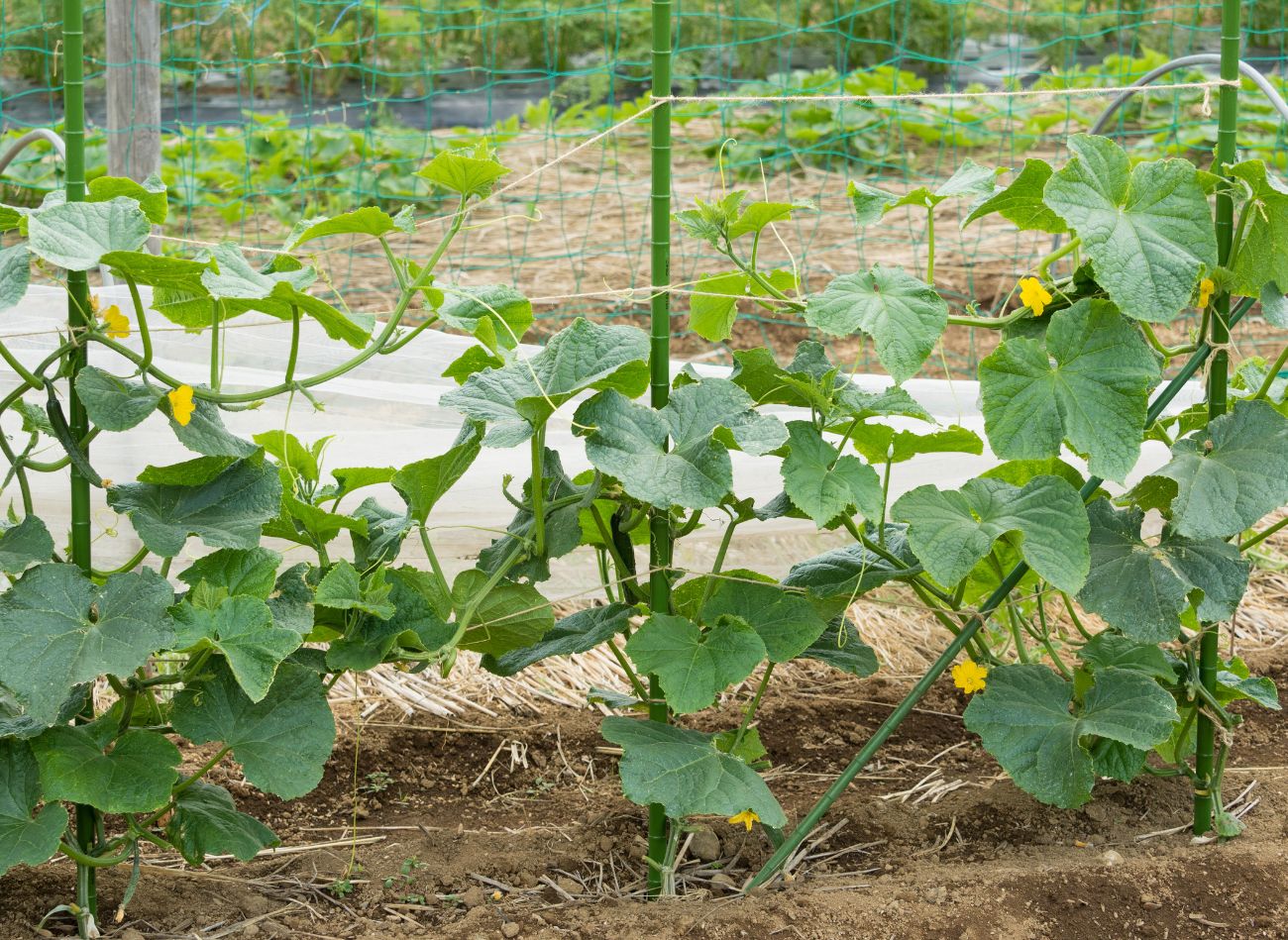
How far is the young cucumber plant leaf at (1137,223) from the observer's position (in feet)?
6.22

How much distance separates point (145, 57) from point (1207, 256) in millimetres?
3202

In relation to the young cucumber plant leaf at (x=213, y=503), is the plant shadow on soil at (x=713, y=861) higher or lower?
lower

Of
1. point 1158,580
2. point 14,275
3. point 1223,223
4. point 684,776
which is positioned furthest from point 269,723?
point 1223,223

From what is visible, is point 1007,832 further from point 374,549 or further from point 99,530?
point 99,530

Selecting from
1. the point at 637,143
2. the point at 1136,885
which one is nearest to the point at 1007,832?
the point at 1136,885

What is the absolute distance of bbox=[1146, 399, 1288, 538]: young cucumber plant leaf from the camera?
2020 millimetres

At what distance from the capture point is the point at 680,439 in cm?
195

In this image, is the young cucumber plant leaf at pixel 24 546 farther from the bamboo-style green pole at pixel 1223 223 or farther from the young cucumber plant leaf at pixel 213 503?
the bamboo-style green pole at pixel 1223 223

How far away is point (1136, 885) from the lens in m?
2.18

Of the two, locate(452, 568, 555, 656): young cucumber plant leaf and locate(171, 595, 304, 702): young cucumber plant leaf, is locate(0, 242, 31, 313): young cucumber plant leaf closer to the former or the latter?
locate(171, 595, 304, 702): young cucumber plant leaf

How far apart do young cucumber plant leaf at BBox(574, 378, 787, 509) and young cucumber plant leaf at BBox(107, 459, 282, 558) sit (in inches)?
16.9

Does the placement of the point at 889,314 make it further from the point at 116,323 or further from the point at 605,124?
the point at 605,124

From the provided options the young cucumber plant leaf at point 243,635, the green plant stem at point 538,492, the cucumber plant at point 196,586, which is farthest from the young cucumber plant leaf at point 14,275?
the green plant stem at point 538,492

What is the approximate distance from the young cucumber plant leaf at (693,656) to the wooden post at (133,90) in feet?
8.79
